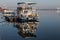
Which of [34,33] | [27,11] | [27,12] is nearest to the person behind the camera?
[34,33]

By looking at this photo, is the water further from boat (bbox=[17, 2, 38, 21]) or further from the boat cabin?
the boat cabin

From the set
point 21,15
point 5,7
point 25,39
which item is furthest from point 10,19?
point 25,39

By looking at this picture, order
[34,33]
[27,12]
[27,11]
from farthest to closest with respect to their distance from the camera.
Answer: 1. [27,12]
2. [27,11]
3. [34,33]

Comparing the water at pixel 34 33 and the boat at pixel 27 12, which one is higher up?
the boat at pixel 27 12

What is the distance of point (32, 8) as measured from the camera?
19531 mm

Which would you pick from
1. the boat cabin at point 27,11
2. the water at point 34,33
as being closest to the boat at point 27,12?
the boat cabin at point 27,11

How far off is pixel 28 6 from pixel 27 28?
479 cm

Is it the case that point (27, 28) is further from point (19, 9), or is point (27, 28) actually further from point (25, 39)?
point (19, 9)

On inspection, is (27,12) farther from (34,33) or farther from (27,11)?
(34,33)

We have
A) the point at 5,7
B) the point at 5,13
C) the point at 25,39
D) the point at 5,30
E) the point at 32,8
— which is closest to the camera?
the point at 25,39

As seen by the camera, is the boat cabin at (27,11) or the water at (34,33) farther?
the boat cabin at (27,11)

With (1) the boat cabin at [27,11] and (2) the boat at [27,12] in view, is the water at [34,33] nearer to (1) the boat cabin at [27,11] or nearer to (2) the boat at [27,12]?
(2) the boat at [27,12]

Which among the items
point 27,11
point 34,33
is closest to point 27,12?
point 27,11

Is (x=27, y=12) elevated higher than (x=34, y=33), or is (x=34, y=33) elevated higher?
(x=27, y=12)
